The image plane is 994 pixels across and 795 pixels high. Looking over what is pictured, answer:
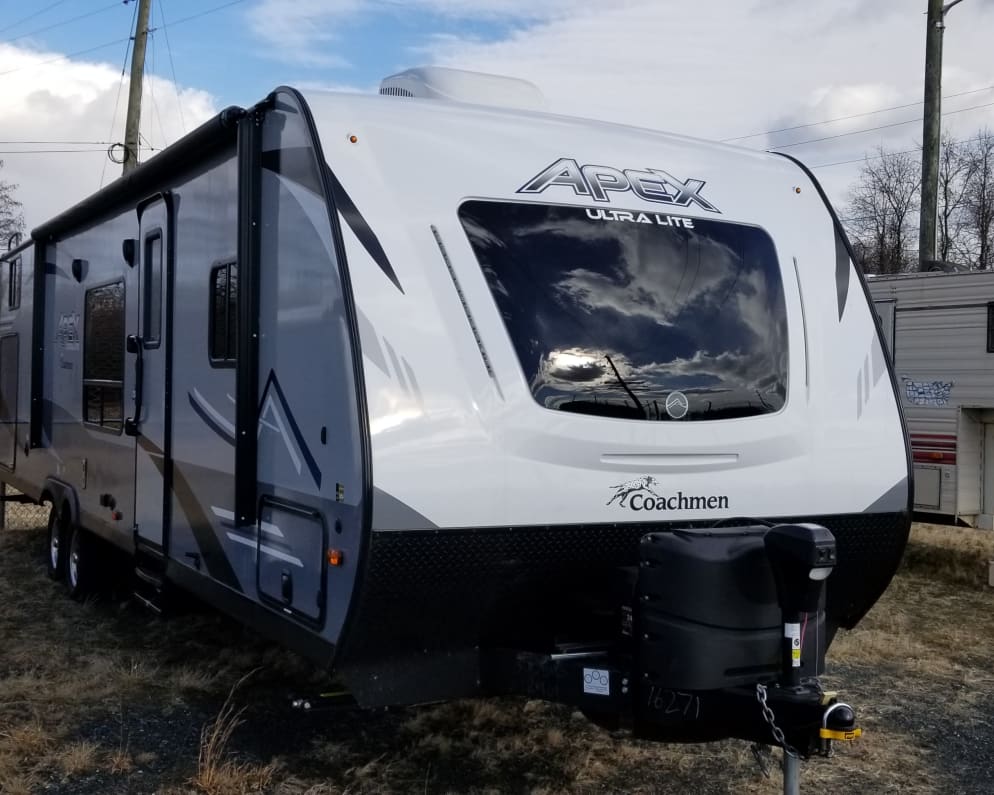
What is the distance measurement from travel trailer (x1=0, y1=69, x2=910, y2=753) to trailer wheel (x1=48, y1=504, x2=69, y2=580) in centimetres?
351

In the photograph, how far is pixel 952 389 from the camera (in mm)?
9008

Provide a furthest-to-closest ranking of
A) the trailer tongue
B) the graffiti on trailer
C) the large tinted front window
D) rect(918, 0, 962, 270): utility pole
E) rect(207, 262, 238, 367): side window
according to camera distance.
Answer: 1. rect(918, 0, 962, 270): utility pole
2. the graffiti on trailer
3. rect(207, 262, 238, 367): side window
4. the large tinted front window
5. the trailer tongue

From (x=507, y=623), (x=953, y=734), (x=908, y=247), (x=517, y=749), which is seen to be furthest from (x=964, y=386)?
(x=908, y=247)

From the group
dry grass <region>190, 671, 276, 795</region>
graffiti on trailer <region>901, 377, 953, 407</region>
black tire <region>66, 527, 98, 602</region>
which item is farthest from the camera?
graffiti on trailer <region>901, 377, 953, 407</region>

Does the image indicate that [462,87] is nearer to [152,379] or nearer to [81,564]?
[152,379]

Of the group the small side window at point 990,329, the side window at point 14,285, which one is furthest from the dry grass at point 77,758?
the small side window at point 990,329

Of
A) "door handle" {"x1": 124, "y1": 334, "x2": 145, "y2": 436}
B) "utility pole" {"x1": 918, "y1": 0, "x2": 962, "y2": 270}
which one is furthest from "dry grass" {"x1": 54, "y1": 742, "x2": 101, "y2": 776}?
"utility pole" {"x1": 918, "y1": 0, "x2": 962, "y2": 270}

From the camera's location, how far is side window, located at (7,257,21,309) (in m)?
8.83

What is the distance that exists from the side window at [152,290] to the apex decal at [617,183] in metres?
2.41

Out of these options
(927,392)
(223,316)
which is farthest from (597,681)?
(927,392)

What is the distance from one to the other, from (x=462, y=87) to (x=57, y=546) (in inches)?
208

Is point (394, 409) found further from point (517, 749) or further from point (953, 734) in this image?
point (953, 734)

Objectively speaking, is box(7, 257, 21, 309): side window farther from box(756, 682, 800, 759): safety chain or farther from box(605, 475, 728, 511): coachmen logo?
box(756, 682, 800, 759): safety chain

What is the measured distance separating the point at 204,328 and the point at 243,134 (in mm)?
993
